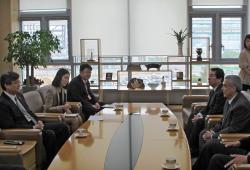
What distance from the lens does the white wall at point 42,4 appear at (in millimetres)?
8898

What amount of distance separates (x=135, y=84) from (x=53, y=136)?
4.08 meters

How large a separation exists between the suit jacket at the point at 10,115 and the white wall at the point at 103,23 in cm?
462

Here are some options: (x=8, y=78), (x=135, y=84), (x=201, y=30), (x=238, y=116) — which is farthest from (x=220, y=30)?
(x=8, y=78)

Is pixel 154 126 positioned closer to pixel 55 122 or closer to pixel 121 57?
pixel 55 122

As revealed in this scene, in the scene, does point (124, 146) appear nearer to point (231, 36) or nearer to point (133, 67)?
point (133, 67)

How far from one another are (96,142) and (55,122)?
1.62 metres

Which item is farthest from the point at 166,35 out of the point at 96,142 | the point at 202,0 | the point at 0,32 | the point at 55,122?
the point at 96,142

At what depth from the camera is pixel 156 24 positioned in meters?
8.73

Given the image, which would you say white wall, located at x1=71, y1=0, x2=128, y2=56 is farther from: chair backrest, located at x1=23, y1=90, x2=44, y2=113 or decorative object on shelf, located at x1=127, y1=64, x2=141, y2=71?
chair backrest, located at x1=23, y1=90, x2=44, y2=113

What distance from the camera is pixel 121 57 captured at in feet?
29.0

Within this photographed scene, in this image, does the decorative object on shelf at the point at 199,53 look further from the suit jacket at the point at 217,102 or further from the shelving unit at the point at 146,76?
the suit jacket at the point at 217,102

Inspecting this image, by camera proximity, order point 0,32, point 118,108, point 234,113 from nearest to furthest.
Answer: point 234,113 < point 118,108 < point 0,32

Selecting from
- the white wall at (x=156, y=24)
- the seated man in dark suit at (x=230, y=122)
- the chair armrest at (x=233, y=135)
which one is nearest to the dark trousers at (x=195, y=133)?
the seated man in dark suit at (x=230, y=122)

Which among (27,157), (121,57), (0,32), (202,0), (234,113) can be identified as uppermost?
(202,0)
